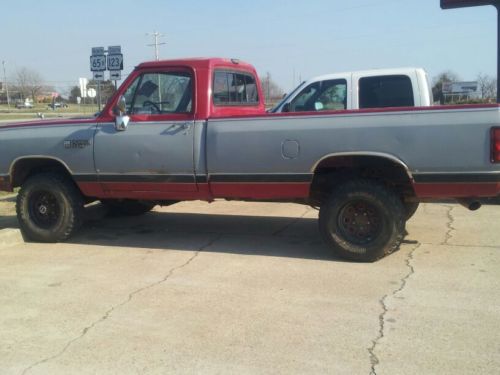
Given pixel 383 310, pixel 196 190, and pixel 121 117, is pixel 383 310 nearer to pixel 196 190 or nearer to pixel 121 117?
pixel 196 190

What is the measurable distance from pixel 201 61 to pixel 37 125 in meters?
2.10

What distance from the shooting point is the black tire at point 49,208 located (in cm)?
655

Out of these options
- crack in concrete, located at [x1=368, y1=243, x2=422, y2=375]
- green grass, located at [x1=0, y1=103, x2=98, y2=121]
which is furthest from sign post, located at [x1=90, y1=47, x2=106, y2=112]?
green grass, located at [x1=0, y1=103, x2=98, y2=121]

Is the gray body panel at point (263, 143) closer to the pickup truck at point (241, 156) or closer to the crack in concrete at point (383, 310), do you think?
the pickup truck at point (241, 156)

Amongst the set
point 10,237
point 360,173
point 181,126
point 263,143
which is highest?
point 181,126

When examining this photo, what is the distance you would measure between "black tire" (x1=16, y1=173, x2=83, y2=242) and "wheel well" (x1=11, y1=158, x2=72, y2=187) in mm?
86

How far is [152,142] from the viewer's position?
236 inches

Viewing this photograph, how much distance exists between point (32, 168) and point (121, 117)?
1531 mm

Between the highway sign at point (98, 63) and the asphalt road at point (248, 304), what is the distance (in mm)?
8175

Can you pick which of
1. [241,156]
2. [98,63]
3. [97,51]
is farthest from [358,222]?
[97,51]

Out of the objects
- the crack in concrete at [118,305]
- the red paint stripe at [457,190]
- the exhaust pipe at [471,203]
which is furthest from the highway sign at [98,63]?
the exhaust pipe at [471,203]

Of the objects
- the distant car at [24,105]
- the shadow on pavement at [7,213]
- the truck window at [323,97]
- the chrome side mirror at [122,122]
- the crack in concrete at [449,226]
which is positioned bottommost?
the crack in concrete at [449,226]

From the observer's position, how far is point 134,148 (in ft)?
19.9

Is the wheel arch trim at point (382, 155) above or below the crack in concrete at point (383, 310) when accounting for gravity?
above
